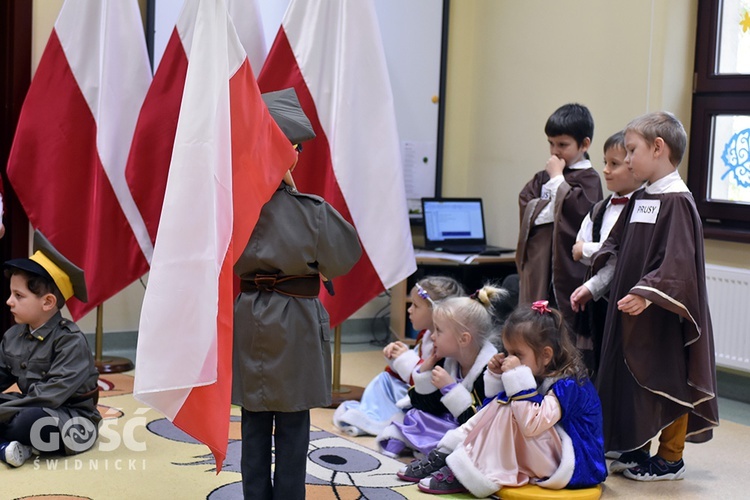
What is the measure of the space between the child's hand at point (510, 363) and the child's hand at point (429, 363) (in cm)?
43

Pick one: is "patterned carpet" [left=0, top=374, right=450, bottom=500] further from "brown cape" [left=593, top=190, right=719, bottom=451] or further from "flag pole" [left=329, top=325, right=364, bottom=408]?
"brown cape" [left=593, top=190, right=719, bottom=451]

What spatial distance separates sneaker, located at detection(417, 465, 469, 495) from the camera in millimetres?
2941

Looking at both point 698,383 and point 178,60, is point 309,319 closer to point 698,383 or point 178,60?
point 698,383

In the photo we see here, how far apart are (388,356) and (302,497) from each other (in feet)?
3.59

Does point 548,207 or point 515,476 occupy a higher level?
point 548,207

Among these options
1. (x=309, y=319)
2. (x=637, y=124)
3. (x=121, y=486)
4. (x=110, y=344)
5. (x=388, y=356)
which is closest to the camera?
(x=309, y=319)

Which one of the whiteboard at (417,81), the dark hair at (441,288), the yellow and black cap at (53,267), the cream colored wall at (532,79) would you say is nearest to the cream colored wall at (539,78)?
the cream colored wall at (532,79)

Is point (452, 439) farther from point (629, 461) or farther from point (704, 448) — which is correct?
point (704, 448)

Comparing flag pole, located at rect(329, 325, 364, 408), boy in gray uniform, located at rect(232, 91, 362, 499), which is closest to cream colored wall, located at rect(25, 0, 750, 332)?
flag pole, located at rect(329, 325, 364, 408)

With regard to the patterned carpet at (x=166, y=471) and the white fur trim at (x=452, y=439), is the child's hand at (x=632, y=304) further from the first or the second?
the patterned carpet at (x=166, y=471)

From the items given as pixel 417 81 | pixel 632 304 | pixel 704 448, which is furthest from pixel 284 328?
pixel 417 81

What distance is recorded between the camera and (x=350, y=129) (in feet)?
12.5

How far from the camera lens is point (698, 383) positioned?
3.05m

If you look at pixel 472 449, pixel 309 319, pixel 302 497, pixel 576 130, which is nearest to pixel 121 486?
pixel 302 497
